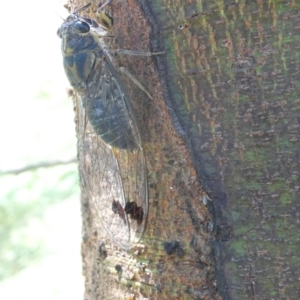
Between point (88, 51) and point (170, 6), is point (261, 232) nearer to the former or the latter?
point (170, 6)

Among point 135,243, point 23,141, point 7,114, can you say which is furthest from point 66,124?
point 135,243

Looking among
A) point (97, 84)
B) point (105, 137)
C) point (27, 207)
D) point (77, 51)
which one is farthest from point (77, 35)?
point (27, 207)

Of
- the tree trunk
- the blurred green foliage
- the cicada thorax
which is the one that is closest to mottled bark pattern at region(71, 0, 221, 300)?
the tree trunk

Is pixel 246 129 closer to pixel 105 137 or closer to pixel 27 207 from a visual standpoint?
pixel 105 137

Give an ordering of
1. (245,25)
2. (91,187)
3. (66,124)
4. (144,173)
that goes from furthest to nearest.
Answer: (66,124)
(91,187)
(144,173)
(245,25)

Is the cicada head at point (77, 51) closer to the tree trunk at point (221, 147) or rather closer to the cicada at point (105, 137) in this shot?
the cicada at point (105, 137)

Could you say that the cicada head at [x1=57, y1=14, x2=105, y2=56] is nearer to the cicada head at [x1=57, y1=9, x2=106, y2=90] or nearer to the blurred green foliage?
the cicada head at [x1=57, y1=9, x2=106, y2=90]
